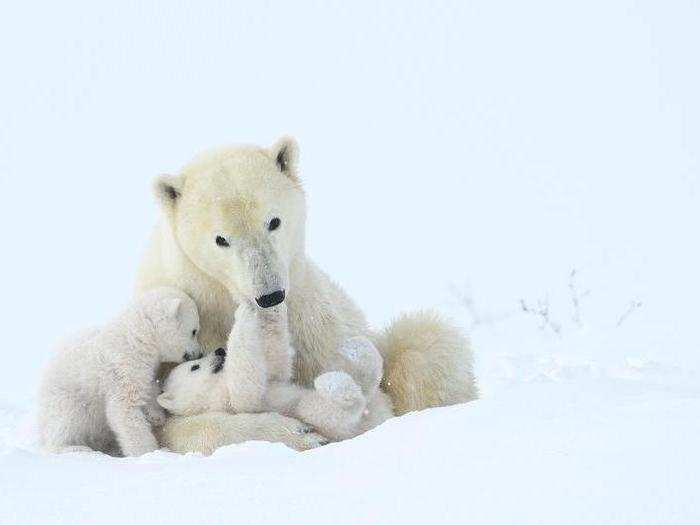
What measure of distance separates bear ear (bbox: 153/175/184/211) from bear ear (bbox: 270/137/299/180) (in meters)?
0.47

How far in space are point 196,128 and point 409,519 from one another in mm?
25662

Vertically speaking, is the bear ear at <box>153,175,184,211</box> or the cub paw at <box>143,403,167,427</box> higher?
the bear ear at <box>153,175,184,211</box>

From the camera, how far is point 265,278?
404cm

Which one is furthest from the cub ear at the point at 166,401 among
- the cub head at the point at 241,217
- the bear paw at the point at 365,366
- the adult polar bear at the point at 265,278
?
the bear paw at the point at 365,366

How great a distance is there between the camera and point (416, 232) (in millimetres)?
18328

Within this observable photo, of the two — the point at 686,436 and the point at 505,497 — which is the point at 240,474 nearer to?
the point at 505,497

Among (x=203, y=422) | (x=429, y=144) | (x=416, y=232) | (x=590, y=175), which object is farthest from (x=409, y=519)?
(x=429, y=144)

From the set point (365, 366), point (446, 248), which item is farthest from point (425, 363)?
point (446, 248)

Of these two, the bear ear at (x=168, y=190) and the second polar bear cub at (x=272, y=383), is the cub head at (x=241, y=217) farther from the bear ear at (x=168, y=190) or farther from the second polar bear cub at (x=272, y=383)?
the second polar bear cub at (x=272, y=383)

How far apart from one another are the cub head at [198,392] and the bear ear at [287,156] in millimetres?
932

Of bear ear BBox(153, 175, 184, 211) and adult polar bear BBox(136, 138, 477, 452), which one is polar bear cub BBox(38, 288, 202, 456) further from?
bear ear BBox(153, 175, 184, 211)

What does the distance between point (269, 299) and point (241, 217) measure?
15.8 inches

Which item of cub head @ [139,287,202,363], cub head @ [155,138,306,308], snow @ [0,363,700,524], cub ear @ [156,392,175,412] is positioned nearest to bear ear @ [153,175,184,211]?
cub head @ [155,138,306,308]

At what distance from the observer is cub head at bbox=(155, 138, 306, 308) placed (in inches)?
161
